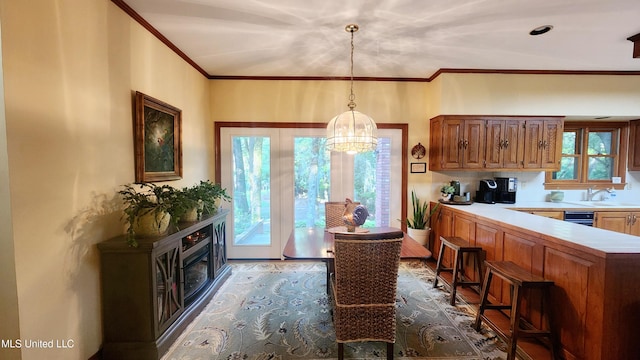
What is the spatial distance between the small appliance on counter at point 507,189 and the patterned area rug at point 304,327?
5.54 feet

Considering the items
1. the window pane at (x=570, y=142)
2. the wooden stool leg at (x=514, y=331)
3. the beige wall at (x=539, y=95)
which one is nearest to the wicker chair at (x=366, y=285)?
the wooden stool leg at (x=514, y=331)

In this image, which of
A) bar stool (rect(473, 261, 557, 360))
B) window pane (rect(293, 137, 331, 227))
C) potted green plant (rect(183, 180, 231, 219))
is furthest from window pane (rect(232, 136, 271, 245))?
bar stool (rect(473, 261, 557, 360))

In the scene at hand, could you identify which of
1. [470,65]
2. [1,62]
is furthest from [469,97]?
[1,62]

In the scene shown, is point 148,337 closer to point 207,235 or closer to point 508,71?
point 207,235

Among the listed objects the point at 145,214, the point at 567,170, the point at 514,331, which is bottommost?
the point at 514,331

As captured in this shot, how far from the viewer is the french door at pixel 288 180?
13.5 feet

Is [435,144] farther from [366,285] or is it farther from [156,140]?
[156,140]

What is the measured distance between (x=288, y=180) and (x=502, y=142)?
3151 millimetres

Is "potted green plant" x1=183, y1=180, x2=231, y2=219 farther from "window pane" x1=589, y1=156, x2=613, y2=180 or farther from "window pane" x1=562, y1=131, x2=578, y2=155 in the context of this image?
"window pane" x1=589, y1=156, x2=613, y2=180

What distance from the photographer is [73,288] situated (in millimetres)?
1758

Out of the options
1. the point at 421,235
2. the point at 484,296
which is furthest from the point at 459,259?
the point at 421,235

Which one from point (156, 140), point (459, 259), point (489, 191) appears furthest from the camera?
point (489, 191)

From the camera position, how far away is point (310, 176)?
4.15 meters

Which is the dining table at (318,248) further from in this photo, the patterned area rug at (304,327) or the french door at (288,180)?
the french door at (288,180)
